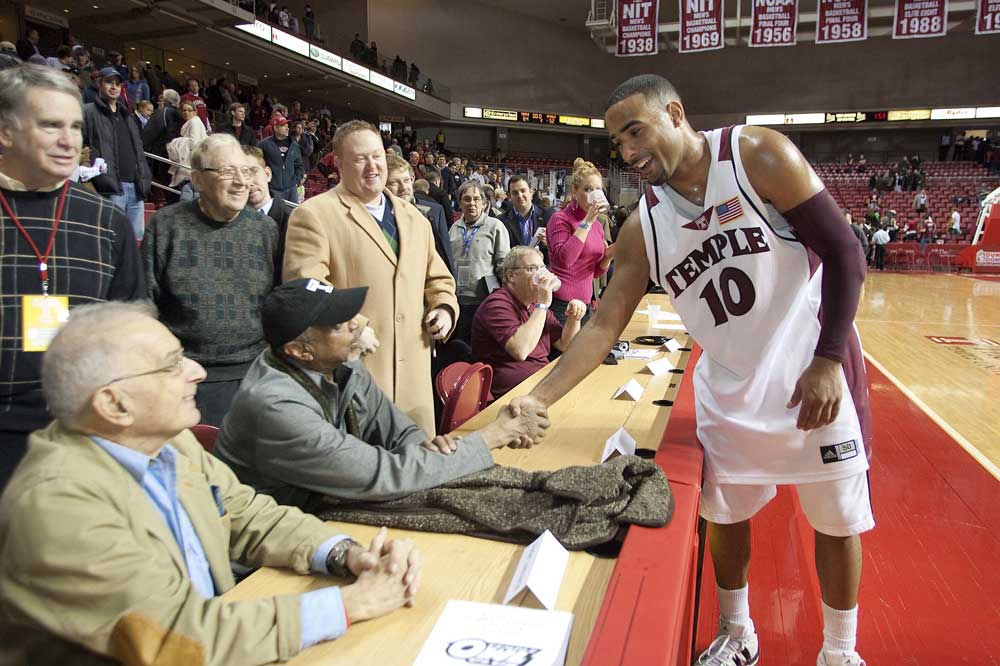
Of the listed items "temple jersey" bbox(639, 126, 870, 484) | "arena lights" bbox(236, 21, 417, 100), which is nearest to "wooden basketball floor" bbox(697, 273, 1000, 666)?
"temple jersey" bbox(639, 126, 870, 484)

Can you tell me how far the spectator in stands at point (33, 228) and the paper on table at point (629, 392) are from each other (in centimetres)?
171

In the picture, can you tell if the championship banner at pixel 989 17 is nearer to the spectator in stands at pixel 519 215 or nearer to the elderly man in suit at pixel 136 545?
the spectator in stands at pixel 519 215

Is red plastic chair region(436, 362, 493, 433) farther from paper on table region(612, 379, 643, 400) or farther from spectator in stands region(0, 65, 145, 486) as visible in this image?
spectator in stands region(0, 65, 145, 486)

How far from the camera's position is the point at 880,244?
18.0 metres

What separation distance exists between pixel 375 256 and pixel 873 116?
1039 inches

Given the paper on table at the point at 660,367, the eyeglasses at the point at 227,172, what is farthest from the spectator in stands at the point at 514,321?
the eyeglasses at the point at 227,172

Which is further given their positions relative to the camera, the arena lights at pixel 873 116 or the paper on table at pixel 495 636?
the arena lights at pixel 873 116

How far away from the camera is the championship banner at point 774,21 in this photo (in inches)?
450

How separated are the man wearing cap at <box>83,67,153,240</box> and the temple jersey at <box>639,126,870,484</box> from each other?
496 centimetres

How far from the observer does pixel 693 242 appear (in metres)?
1.83

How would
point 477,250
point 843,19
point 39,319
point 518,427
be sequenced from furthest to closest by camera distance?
point 843,19, point 477,250, point 518,427, point 39,319

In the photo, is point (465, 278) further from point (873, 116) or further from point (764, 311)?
point (873, 116)

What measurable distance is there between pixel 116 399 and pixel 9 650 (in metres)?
0.36

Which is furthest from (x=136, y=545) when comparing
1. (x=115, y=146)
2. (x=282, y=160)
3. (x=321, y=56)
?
(x=321, y=56)
